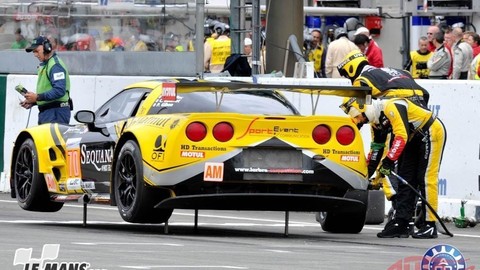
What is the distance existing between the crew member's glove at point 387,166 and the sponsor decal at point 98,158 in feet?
7.83

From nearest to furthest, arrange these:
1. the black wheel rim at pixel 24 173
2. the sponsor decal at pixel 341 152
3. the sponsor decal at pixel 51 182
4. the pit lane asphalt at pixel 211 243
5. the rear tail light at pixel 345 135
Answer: the pit lane asphalt at pixel 211 243
the sponsor decal at pixel 341 152
the rear tail light at pixel 345 135
the sponsor decal at pixel 51 182
the black wheel rim at pixel 24 173

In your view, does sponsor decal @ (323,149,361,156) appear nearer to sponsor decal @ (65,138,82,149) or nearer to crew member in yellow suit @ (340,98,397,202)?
crew member in yellow suit @ (340,98,397,202)

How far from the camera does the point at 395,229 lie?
14.0m

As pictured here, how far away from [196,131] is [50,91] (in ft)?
16.7

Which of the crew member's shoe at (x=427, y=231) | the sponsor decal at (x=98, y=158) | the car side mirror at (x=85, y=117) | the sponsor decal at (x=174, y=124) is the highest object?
the car side mirror at (x=85, y=117)

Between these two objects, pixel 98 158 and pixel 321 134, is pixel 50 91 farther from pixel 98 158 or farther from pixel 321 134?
pixel 321 134

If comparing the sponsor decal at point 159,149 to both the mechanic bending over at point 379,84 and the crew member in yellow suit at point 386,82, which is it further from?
the crew member in yellow suit at point 386,82

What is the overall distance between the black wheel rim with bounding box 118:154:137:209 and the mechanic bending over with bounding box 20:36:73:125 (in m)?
4.22

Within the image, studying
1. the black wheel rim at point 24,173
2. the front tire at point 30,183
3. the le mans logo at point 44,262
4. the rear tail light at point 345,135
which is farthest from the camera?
the black wheel rim at point 24,173

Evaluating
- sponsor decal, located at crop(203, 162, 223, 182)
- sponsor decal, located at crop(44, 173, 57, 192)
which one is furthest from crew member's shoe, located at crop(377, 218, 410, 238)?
sponsor decal, located at crop(44, 173, 57, 192)

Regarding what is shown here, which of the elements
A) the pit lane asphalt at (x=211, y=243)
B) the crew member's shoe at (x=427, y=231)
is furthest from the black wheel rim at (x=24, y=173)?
the crew member's shoe at (x=427, y=231)

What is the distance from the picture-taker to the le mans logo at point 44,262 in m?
9.58

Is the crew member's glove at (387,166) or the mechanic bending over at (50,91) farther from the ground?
the mechanic bending over at (50,91)

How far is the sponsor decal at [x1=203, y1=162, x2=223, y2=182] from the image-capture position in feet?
41.3
